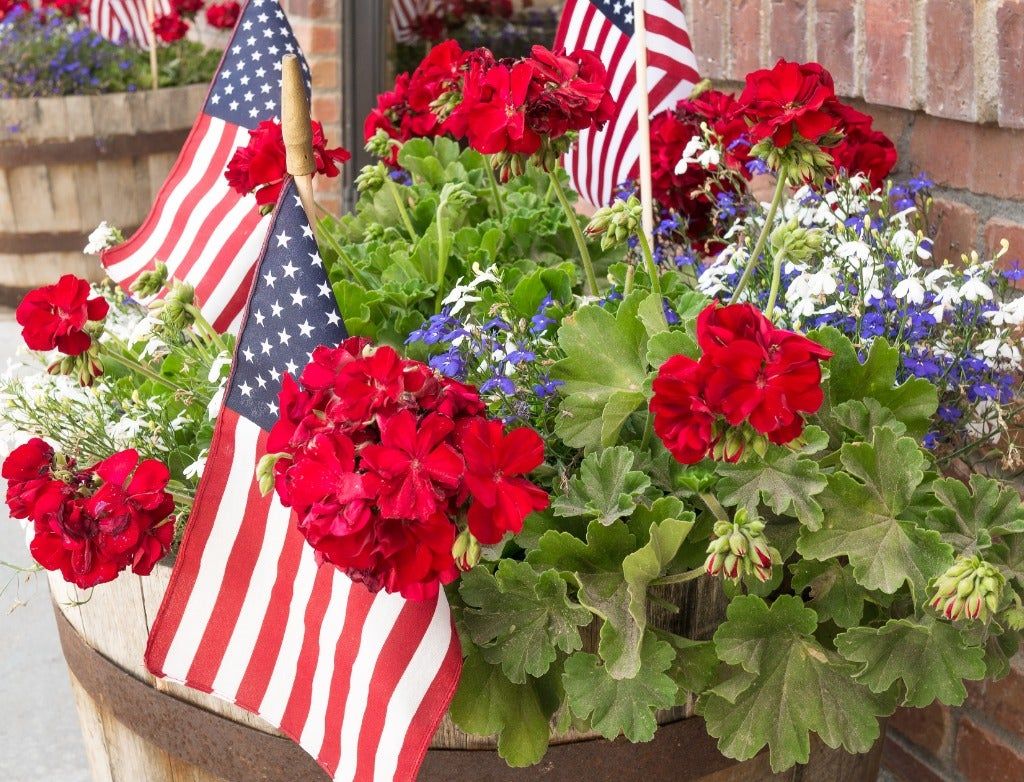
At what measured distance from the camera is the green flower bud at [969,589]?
2.69 feet

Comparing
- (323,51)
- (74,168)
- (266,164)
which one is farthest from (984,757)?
(74,168)

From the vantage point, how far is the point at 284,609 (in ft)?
3.17

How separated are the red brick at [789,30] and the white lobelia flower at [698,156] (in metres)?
0.29

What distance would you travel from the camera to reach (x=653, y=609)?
960 mm

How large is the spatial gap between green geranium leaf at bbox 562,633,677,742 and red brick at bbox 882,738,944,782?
0.85 m

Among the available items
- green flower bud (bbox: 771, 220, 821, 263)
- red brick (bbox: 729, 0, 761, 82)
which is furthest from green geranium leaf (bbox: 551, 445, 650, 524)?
red brick (bbox: 729, 0, 761, 82)

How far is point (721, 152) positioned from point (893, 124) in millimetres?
312

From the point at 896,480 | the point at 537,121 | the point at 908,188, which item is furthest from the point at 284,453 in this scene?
the point at 908,188

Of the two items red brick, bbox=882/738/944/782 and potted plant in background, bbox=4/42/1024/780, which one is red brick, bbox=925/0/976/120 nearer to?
potted plant in background, bbox=4/42/1024/780

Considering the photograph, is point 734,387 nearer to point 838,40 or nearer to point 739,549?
point 739,549

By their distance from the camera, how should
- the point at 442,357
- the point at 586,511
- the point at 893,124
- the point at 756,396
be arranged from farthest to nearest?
the point at 893,124 → the point at 442,357 → the point at 586,511 → the point at 756,396

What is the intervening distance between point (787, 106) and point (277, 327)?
0.47 metres

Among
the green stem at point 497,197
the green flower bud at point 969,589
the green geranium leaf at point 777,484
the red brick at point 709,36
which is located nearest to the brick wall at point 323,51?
the red brick at point 709,36

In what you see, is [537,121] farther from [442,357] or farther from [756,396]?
[756,396]
